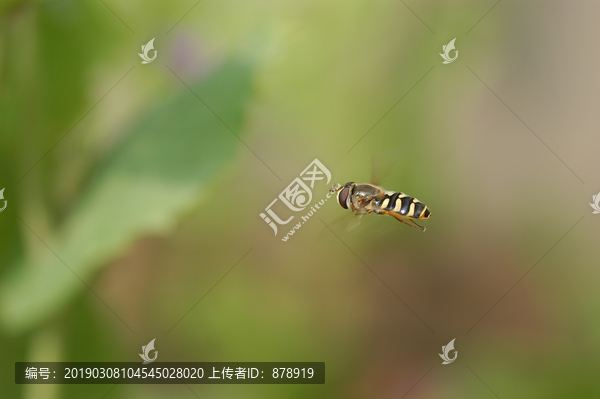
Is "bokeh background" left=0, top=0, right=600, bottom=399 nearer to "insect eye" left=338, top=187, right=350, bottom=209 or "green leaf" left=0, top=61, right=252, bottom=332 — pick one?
A: "insect eye" left=338, top=187, right=350, bottom=209

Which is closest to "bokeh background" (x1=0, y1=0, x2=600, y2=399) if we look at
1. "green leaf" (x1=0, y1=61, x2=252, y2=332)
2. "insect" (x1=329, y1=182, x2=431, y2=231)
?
"insect" (x1=329, y1=182, x2=431, y2=231)

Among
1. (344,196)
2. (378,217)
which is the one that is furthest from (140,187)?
(378,217)

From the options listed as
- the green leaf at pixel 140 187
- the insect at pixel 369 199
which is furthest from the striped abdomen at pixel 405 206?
the green leaf at pixel 140 187

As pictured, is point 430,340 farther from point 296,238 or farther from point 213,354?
point 213,354

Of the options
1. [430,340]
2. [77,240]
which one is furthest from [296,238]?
[77,240]

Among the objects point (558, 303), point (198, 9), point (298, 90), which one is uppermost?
point (198, 9)

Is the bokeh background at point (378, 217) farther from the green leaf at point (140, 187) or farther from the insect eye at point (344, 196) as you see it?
the green leaf at point (140, 187)
